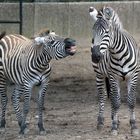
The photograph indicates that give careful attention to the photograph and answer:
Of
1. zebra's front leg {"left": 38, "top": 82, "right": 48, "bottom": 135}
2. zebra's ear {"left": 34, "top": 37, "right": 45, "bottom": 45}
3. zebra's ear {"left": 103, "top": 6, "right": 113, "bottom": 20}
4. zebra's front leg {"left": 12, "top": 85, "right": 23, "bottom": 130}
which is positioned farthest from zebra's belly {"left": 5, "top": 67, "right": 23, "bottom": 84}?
zebra's ear {"left": 103, "top": 6, "right": 113, "bottom": 20}

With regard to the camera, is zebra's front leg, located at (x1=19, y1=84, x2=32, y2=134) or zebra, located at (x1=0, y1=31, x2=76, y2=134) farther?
zebra's front leg, located at (x1=19, y1=84, x2=32, y2=134)

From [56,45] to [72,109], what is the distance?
2.72 metres

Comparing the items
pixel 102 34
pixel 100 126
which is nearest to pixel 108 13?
pixel 102 34

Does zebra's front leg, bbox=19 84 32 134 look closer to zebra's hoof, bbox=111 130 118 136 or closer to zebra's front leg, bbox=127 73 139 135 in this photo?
zebra's hoof, bbox=111 130 118 136

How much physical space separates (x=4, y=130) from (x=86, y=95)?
3285mm

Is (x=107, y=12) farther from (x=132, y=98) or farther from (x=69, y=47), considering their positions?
(x=132, y=98)

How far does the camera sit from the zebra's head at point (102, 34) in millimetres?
8211

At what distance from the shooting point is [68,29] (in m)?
14.4

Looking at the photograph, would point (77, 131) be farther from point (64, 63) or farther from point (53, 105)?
point (64, 63)

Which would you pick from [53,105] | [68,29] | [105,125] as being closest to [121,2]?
[68,29]

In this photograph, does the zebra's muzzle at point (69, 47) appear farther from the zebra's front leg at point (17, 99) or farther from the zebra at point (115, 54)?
the zebra's front leg at point (17, 99)

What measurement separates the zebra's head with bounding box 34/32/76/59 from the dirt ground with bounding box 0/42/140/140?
50.0 inches

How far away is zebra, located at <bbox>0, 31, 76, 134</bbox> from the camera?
8.59m

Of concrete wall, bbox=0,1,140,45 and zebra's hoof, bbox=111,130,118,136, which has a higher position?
concrete wall, bbox=0,1,140,45
